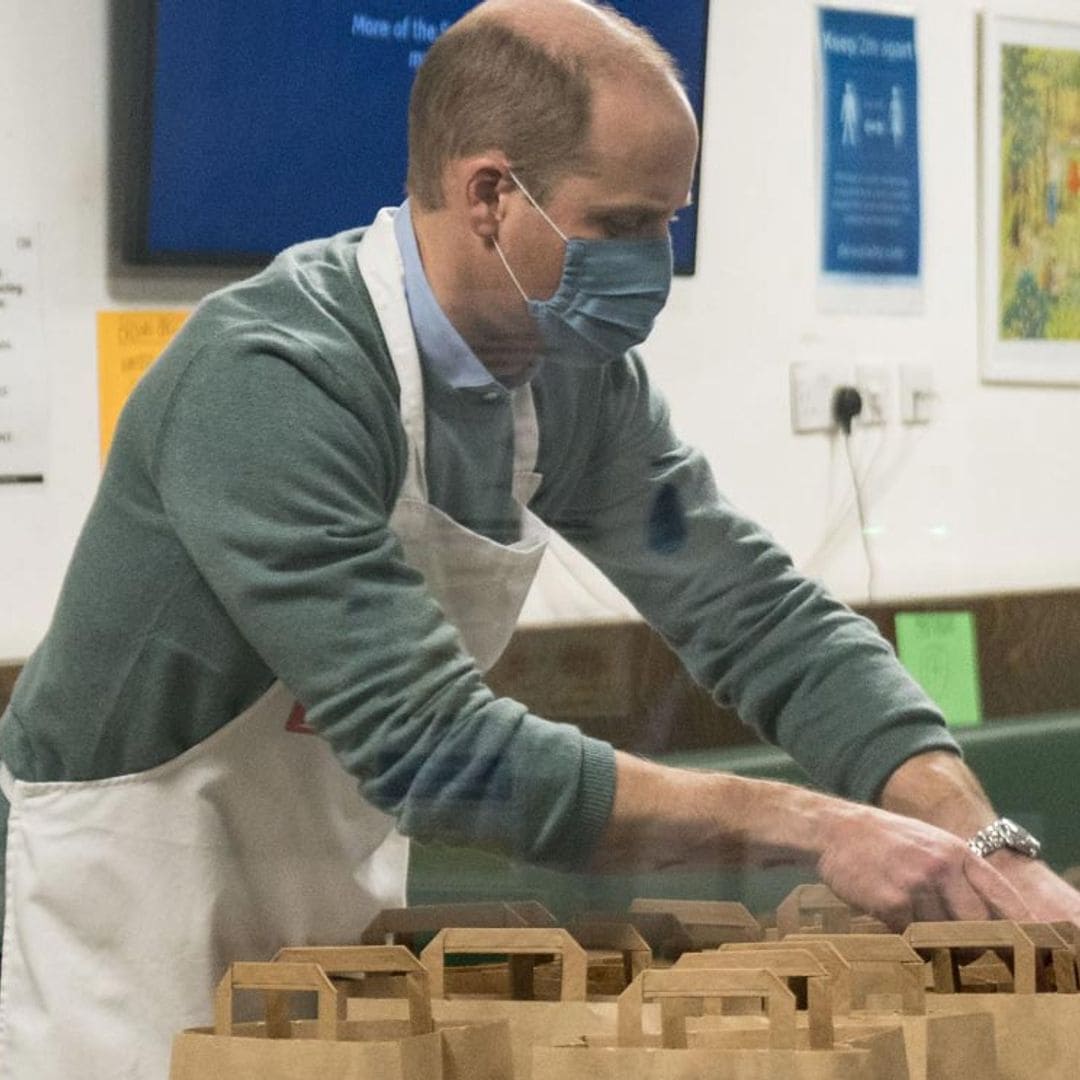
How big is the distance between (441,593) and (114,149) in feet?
1.64

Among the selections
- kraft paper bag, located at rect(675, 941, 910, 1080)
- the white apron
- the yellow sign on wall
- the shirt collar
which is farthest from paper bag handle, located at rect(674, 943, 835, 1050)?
the yellow sign on wall

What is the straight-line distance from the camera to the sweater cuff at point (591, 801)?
1.03m

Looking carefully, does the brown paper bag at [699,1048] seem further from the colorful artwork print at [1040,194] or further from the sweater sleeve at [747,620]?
the colorful artwork print at [1040,194]

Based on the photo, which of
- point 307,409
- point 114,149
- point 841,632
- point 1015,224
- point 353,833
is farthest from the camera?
point 1015,224

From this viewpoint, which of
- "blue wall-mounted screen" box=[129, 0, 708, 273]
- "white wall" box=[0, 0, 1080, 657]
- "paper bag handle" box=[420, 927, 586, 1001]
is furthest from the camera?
"white wall" box=[0, 0, 1080, 657]

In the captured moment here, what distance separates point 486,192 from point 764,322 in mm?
532

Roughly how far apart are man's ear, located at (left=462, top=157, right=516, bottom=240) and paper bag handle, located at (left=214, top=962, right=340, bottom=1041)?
42 cm

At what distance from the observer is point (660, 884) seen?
1.11 m

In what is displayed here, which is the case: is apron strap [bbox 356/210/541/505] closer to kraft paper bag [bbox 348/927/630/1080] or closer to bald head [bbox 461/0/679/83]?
bald head [bbox 461/0/679/83]

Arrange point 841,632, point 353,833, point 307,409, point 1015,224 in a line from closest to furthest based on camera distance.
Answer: point 307,409 < point 353,833 < point 841,632 < point 1015,224

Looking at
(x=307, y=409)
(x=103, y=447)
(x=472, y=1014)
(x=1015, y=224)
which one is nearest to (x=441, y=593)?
(x=307, y=409)

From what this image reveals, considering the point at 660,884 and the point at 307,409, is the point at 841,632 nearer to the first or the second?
the point at 660,884

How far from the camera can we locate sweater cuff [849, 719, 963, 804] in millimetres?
1217

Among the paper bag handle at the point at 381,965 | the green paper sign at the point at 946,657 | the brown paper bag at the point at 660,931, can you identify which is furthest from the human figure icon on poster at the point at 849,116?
the paper bag handle at the point at 381,965
